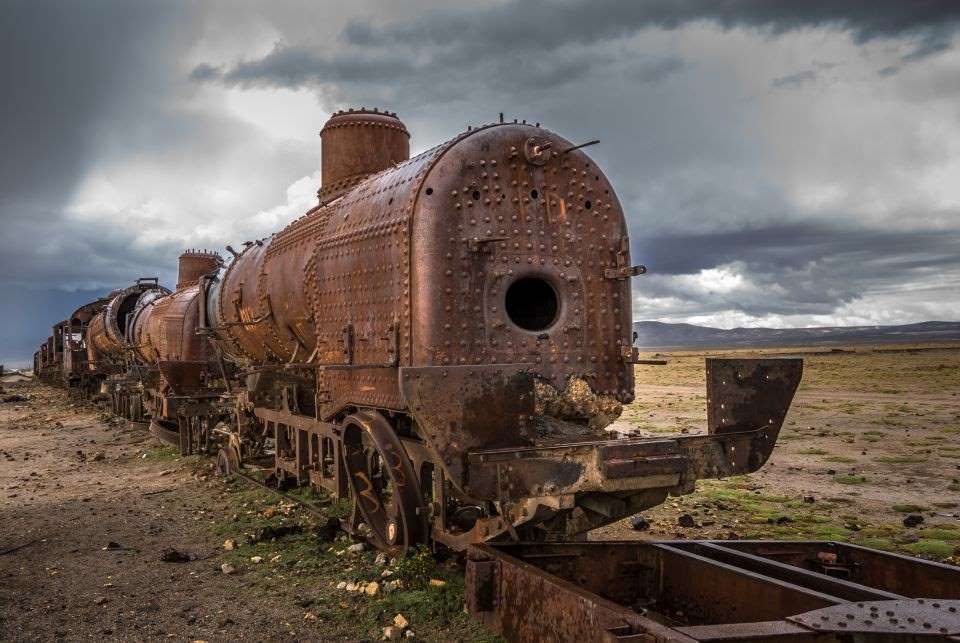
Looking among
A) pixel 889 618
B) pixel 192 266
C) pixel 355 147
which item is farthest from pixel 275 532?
pixel 192 266

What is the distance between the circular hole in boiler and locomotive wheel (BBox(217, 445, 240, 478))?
6.01 m

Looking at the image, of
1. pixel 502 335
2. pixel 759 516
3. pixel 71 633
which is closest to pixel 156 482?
pixel 71 633

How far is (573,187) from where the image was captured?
17.9 feet

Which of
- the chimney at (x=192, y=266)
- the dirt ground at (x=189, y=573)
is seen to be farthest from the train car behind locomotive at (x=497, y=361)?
the chimney at (x=192, y=266)

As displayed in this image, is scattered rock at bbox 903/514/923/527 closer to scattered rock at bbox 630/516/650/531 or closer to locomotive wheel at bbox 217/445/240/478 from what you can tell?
scattered rock at bbox 630/516/650/531

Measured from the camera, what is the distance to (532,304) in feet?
18.9

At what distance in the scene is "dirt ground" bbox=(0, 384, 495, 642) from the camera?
15.0 ft

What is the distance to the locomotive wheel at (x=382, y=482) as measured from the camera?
17.1 feet

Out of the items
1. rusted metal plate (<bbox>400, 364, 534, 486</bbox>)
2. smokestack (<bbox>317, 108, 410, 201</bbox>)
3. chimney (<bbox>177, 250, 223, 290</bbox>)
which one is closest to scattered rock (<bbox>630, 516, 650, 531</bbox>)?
rusted metal plate (<bbox>400, 364, 534, 486</bbox>)

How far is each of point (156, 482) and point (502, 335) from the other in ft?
24.1

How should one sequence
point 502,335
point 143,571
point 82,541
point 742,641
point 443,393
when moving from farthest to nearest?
point 82,541, point 143,571, point 502,335, point 443,393, point 742,641

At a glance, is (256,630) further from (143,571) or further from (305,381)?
(305,381)

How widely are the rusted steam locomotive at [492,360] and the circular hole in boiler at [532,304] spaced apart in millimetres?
13

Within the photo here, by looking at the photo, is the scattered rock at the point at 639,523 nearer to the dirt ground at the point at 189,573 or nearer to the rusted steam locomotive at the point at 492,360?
the rusted steam locomotive at the point at 492,360
